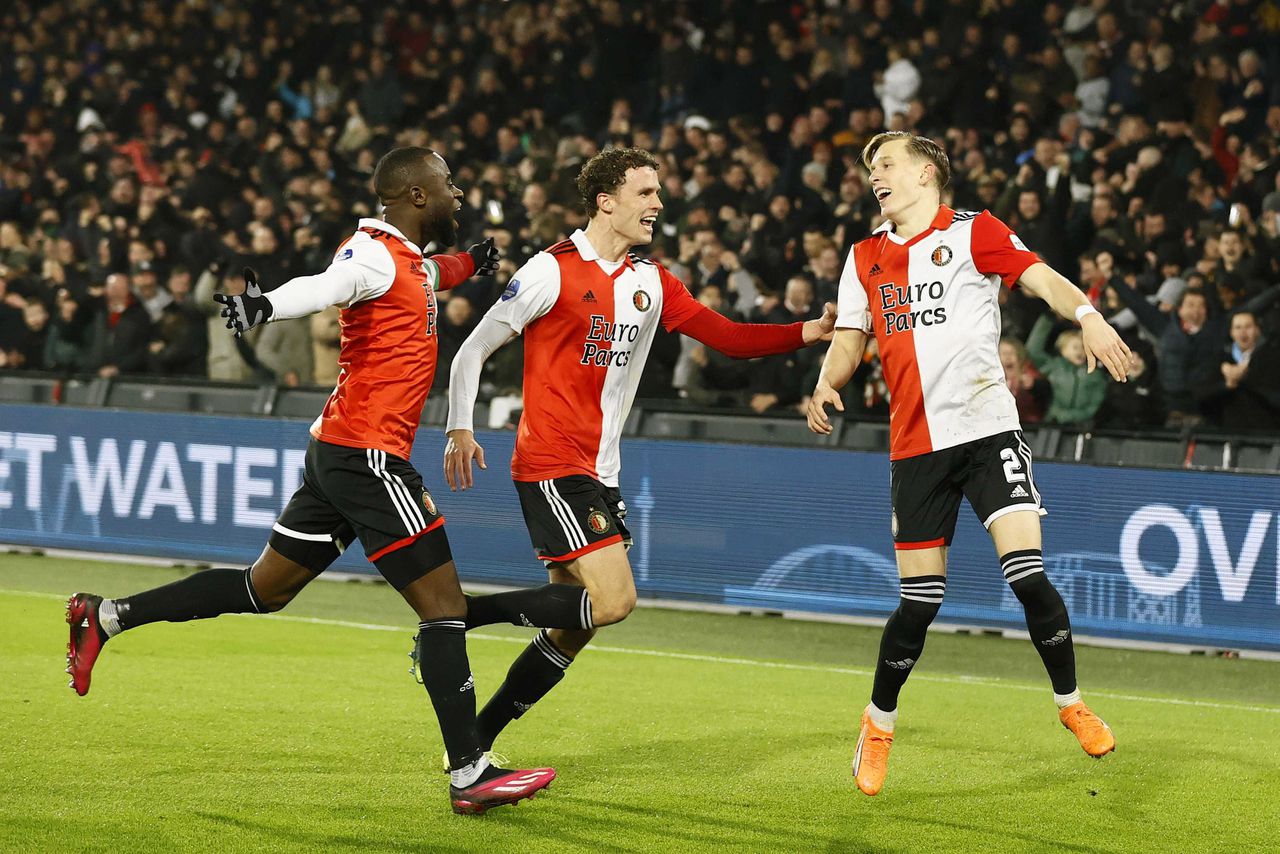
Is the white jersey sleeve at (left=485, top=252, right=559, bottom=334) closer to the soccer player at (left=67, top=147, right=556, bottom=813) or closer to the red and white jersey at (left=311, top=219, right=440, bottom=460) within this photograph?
Answer: the soccer player at (left=67, top=147, right=556, bottom=813)

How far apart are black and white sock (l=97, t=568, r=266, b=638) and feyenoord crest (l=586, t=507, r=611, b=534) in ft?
3.99

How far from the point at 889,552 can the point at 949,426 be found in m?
5.08

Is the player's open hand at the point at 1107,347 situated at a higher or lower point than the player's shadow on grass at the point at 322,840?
higher

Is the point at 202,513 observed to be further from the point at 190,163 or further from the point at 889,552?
the point at 190,163

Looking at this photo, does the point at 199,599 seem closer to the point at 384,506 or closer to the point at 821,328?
the point at 384,506

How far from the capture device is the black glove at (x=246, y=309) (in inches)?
194

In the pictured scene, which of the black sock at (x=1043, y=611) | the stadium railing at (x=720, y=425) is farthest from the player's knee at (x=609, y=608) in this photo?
the stadium railing at (x=720, y=425)

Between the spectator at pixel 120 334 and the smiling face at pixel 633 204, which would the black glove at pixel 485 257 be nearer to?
the smiling face at pixel 633 204

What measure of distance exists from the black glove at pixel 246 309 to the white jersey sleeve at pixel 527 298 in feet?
4.08

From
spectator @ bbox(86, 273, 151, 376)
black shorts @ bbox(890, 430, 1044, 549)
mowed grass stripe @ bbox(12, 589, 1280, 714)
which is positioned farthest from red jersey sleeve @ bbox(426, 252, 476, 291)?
spectator @ bbox(86, 273, 151, 376)

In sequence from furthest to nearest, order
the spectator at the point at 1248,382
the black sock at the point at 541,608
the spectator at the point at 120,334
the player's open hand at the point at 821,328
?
the spectator at the point at 120,334 → the spectator at the point at 1248,382 → the player's open hand at the point at 821,328 → the black sock at the point at 541,608

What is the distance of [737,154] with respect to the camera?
591 inches

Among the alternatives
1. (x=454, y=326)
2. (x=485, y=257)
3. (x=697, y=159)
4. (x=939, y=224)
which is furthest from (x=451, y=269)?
(x=697, y=159)

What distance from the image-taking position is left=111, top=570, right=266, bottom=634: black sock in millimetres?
6016
